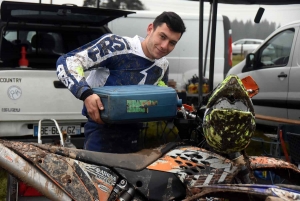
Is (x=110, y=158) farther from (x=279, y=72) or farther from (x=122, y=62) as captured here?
(x=279, y=72)

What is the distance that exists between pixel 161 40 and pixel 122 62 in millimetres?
251

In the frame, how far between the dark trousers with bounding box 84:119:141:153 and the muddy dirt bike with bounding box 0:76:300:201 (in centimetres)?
43

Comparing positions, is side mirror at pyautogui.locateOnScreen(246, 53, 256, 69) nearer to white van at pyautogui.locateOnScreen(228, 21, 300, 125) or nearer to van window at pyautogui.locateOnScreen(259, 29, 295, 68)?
white van at pyautogui.locateOnScreen(228, 21, 300, 125)

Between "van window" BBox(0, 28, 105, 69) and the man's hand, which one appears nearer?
the man's hand

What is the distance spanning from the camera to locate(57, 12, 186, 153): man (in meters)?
2.61

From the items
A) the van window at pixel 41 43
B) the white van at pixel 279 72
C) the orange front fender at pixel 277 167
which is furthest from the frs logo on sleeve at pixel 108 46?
the white van at pixel 279 72

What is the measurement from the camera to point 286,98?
7336 mm

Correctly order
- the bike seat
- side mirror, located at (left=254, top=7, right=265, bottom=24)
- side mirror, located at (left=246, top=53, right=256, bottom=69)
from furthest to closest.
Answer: side mirror, located at (left=254, top=7, right=265, bottom=24), side mirror, located at (left=246, top=53, right=256, bottom=69), the bike seat

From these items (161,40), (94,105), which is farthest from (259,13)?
(94,105)

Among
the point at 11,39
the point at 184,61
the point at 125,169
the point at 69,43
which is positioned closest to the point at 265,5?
the point at 184,61

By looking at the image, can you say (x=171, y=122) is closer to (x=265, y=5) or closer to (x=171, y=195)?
(x=171, y=195)

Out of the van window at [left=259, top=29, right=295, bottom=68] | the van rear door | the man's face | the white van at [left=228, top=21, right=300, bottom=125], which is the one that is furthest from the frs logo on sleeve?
the van window at [left=259, top=29, right=295, bottom=68]

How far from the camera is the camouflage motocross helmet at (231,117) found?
2021mm

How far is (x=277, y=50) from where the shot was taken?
7.83 meters
